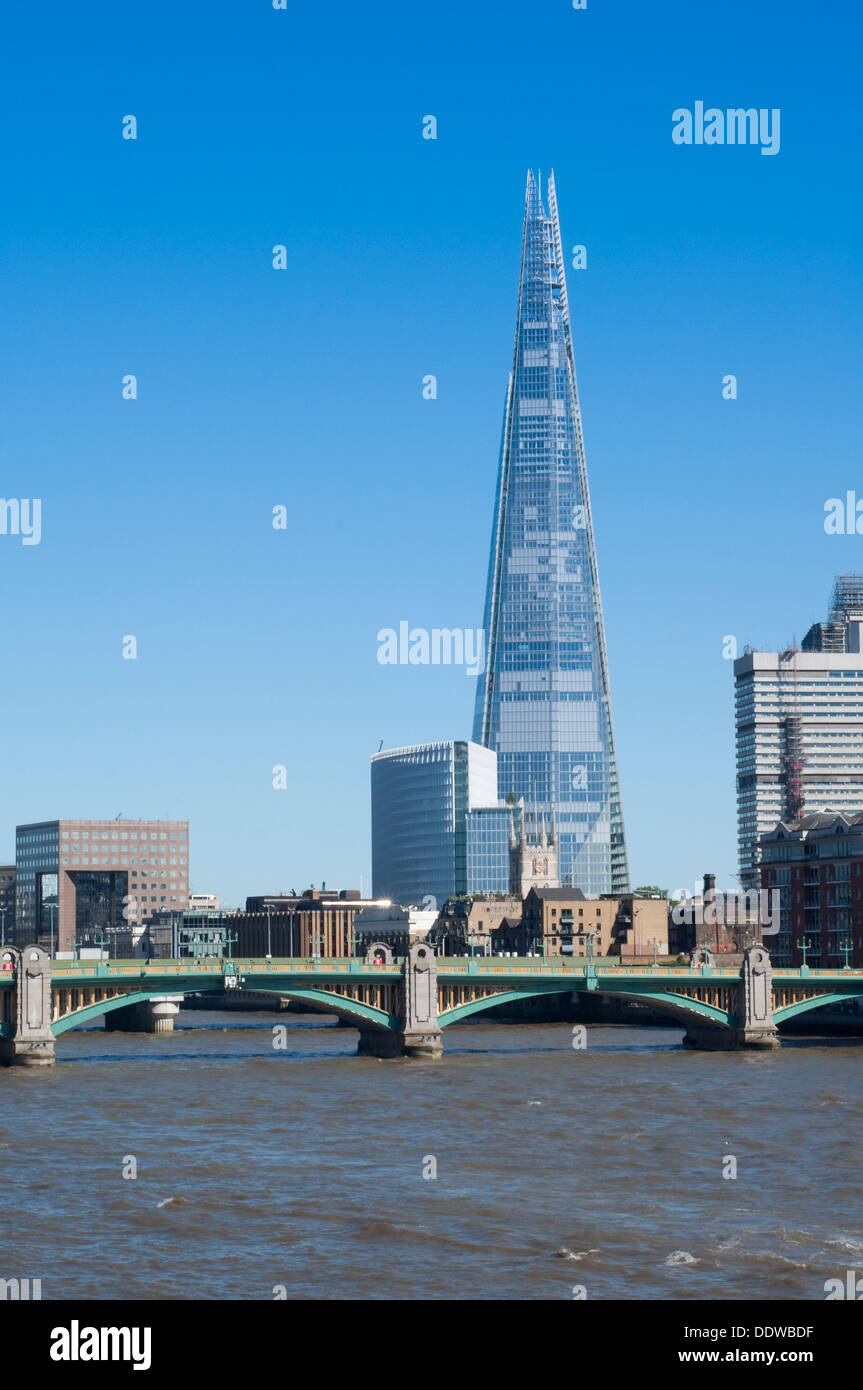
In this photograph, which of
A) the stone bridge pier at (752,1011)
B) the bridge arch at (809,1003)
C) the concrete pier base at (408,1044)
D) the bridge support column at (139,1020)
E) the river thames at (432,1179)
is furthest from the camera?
the bridge support column at (139,1020)

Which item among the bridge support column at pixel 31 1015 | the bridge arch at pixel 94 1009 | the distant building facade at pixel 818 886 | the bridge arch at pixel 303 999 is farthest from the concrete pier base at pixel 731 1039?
the bridge support column at pixel 31 1015

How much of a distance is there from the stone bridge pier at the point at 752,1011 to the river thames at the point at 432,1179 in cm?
1226

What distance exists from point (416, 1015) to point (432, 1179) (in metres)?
57.0

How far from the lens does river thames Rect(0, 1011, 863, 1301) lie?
45469 millimetres

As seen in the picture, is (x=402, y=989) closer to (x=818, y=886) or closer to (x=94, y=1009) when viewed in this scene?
(x=94, y=1009)

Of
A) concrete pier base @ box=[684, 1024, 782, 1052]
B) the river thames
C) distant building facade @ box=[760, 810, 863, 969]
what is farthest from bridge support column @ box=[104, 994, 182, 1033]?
distant building facade @ box=[760, 810, 863, 969]

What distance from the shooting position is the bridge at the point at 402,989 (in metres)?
112

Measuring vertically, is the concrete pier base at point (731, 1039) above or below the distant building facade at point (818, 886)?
below

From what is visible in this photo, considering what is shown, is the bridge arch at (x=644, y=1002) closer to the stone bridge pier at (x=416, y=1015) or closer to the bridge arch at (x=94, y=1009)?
the stone bridge pier at (x=416, y=1015)

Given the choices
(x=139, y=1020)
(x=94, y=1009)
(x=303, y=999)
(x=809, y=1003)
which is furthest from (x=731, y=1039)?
(x=139, y=1020)

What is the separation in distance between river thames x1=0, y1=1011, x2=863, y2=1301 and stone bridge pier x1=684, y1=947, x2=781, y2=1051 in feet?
40.2
